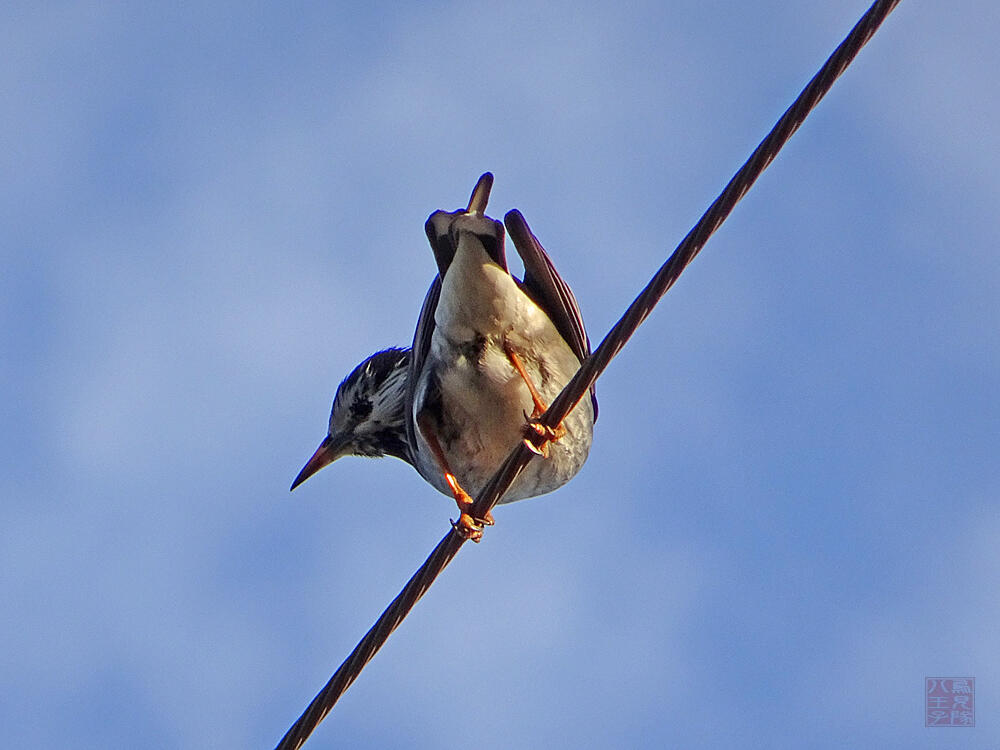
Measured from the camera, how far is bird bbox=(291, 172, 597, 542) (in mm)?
6445

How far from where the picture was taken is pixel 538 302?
277 inches

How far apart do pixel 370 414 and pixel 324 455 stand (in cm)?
47

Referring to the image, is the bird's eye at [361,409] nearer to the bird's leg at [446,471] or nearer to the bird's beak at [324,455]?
the bird's beak at [324,455]

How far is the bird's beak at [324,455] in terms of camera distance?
7.98m

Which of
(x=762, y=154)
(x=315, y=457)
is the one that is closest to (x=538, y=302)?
(x=315, y=457)

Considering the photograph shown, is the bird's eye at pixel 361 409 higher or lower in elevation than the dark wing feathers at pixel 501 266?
lower

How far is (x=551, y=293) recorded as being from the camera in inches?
272

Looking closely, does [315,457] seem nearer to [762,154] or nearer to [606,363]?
[606,363]

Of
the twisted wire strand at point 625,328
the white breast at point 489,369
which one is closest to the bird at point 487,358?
the white breast at point 489,369

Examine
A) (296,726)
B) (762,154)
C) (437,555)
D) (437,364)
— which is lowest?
(296,726)

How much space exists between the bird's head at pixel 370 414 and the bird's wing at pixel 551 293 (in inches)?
47.7

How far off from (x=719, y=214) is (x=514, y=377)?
276 cm

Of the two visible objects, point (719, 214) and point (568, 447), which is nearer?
point (719, 214)

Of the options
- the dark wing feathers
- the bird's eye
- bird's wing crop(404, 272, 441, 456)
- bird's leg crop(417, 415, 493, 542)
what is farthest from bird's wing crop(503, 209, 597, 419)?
the bird's eye
